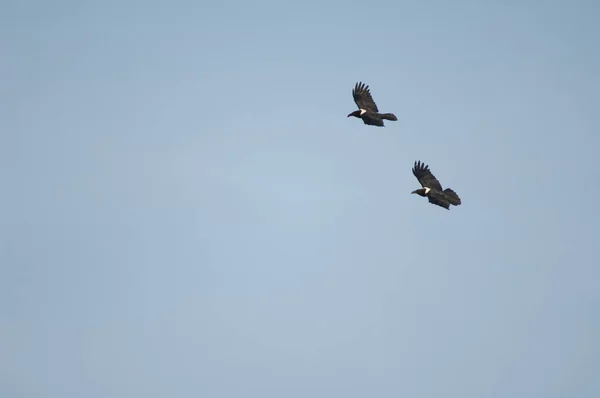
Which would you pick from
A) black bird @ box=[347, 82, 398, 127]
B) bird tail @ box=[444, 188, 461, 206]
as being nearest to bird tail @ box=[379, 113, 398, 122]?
→ black bird @ box=[347, 82, 398, 127]

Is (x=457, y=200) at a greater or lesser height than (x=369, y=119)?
lesser

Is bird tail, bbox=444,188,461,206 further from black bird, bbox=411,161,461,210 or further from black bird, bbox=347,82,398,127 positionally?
black bird, bbox=347,82,398,127

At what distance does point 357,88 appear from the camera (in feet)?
227

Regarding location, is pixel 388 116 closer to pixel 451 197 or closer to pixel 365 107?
pixel 365 107

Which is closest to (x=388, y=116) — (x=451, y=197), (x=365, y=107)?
(x=365, y=107)

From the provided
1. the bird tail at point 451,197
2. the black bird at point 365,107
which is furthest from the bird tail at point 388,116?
the bird tail at point 451,197

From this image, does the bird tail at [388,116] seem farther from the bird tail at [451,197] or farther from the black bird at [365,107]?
the bird tail at [451,197]

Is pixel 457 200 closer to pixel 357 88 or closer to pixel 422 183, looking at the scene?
pixel 422 183

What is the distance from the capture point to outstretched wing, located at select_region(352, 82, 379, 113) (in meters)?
69.0

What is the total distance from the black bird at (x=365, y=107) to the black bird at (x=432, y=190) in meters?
4.06

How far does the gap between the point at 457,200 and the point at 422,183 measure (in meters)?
2.43

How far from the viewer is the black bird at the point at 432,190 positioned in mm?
67438

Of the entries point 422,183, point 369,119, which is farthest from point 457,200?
point 369,119

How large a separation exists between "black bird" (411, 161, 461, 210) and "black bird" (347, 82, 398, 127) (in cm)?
406
